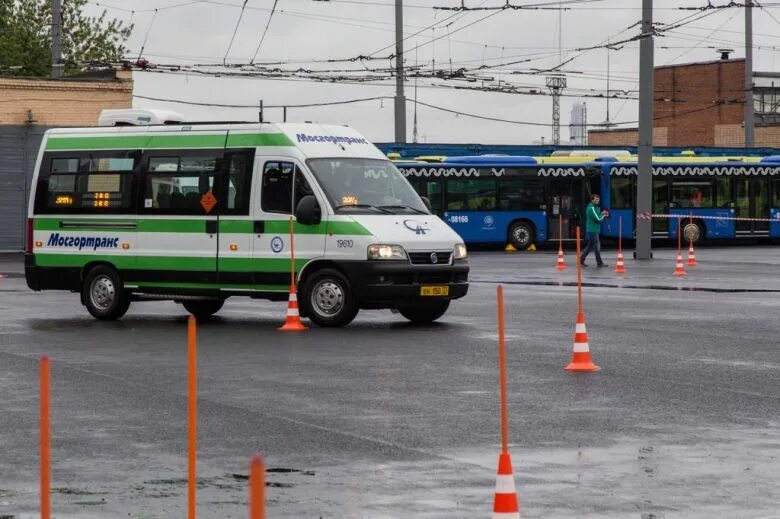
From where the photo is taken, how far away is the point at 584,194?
50969mm

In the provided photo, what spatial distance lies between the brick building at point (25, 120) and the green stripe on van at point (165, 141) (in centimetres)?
2745

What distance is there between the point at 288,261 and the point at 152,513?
12.1m

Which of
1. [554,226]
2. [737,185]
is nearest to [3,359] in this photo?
[554,226]

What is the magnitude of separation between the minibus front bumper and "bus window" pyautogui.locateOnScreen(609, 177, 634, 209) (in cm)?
3246

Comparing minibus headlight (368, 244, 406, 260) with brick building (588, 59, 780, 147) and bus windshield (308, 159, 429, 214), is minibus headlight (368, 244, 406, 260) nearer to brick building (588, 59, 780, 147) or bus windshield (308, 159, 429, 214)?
bus windshield (308, 159, 429, 214)

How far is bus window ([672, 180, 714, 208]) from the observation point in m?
51.9

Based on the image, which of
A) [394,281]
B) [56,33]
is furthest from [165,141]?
[56,33]

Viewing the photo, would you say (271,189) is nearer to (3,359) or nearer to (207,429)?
(3,359)

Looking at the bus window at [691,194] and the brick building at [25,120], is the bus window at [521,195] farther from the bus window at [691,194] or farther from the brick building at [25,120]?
the brick building at [25,120]

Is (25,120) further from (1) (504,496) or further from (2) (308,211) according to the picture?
(1) (504,496)

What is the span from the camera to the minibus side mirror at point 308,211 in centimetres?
1950

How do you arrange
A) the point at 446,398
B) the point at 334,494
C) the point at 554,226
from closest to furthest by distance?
1. the point at 334,494
2. the point at 446,398
3. the point at 554,226

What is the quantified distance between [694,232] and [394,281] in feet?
108

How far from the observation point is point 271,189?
66.4 feet
